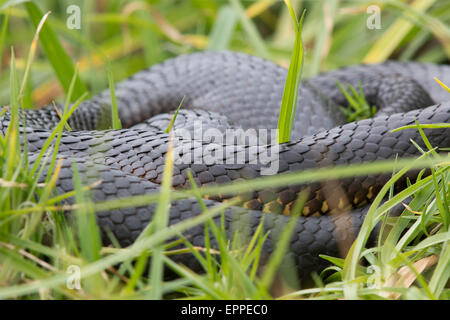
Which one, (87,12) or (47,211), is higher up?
(87,12)

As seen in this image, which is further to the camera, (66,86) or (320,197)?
(66,86)

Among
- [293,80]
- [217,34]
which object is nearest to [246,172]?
[293,80]

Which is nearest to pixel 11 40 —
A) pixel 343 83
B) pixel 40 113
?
pixel 40 113

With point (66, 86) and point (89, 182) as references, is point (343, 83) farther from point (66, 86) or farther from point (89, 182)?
point (89, 182)
